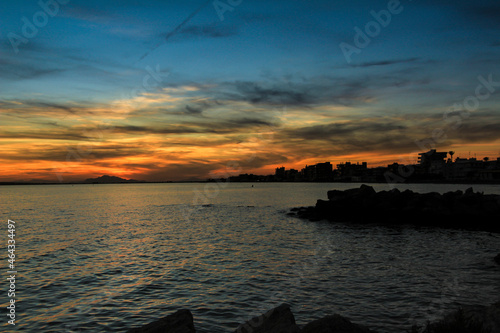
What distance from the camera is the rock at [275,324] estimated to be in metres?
9.33

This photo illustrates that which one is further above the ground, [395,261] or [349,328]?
[349,328]

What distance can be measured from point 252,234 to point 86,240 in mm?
15731

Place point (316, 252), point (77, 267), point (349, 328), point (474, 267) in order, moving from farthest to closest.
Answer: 1. point (316, 252)
2. point (77, 267)
3. point (474, 267)
4. point (349, 328)

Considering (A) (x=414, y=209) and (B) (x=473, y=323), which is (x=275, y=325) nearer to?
(B) (x=473, y=323)

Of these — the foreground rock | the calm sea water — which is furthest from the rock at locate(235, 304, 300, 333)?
the foreground rock

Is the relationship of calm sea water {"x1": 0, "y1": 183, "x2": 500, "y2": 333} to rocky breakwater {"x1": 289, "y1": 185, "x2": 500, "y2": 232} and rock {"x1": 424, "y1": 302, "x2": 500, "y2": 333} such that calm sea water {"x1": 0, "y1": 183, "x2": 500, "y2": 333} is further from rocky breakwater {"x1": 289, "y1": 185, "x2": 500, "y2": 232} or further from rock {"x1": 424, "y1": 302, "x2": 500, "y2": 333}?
rocky breakwater {"x1": 289, "y1": 185, "x2": 500, "y2": 232}

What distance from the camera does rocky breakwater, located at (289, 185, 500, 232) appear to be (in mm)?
41312

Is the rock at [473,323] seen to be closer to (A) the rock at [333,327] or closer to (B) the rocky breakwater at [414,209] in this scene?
(A) the rock at [333,327]

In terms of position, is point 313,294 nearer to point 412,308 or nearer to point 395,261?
→ point 412,308

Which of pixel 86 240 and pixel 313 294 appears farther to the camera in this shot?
pixel 86 240

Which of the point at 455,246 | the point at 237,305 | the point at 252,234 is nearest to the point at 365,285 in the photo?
the point at 237,305

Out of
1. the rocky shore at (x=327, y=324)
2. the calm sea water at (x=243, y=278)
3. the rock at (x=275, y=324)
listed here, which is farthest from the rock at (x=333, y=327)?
the calm sea water at (x=243, y=278)

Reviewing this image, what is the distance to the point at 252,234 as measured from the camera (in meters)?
35.1

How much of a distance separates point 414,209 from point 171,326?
43.3 metres
